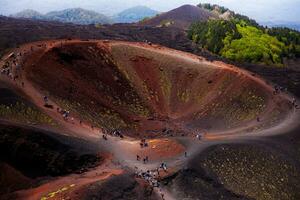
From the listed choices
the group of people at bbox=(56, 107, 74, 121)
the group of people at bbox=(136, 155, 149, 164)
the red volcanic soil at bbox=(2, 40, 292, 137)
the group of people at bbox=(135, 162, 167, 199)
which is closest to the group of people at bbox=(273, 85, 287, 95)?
the red volcanic soil at bbox=(2, 40, 292, 137)

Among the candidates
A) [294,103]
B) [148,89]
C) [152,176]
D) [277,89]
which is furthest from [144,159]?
[277,89]

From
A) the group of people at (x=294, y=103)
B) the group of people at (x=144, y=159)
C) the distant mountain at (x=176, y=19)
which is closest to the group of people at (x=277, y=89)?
the group of people at (x=294, y=103)

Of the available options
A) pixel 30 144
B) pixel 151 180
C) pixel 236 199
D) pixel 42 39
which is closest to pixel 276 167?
pixel 236 199

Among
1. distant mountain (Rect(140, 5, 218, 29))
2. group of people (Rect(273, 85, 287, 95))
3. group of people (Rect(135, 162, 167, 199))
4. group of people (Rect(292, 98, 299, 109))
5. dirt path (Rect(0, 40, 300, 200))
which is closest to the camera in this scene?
dirt path (Rect(0, 40, 300, 200))

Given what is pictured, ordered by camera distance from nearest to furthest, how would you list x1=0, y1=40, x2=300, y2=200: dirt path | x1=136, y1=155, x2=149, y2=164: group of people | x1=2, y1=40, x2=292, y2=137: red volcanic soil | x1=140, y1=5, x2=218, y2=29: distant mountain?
x1=0, y1=40, x2=300, y2=200: dirt path, x1=136, y1=155, x2=149, y2=164: group of people, x1=2, y1=40, x2=292, y2=137: red volcanic soil, x1=140, y1=5, x2=218, y2=29: distant mountain

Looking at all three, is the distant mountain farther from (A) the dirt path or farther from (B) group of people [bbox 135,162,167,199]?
(B) group of people [bbox 135,162,167,199]

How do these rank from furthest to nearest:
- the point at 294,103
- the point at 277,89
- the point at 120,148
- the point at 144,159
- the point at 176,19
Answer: the point at 176,19 → the point at 277,89 → the point at 294,103 → the point at 120,148 → the point at 144,159

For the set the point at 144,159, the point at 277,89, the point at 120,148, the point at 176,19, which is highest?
the point at 176,19

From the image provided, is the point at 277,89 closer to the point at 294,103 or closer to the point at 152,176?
the point at 294,103

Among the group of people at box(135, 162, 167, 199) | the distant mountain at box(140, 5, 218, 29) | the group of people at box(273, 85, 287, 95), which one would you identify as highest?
the distant mountain at box(140, 5, 218, 29)

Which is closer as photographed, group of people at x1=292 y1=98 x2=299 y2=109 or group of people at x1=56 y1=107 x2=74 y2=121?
group of people at x1=56 y1=107 x2=74 y2=121
